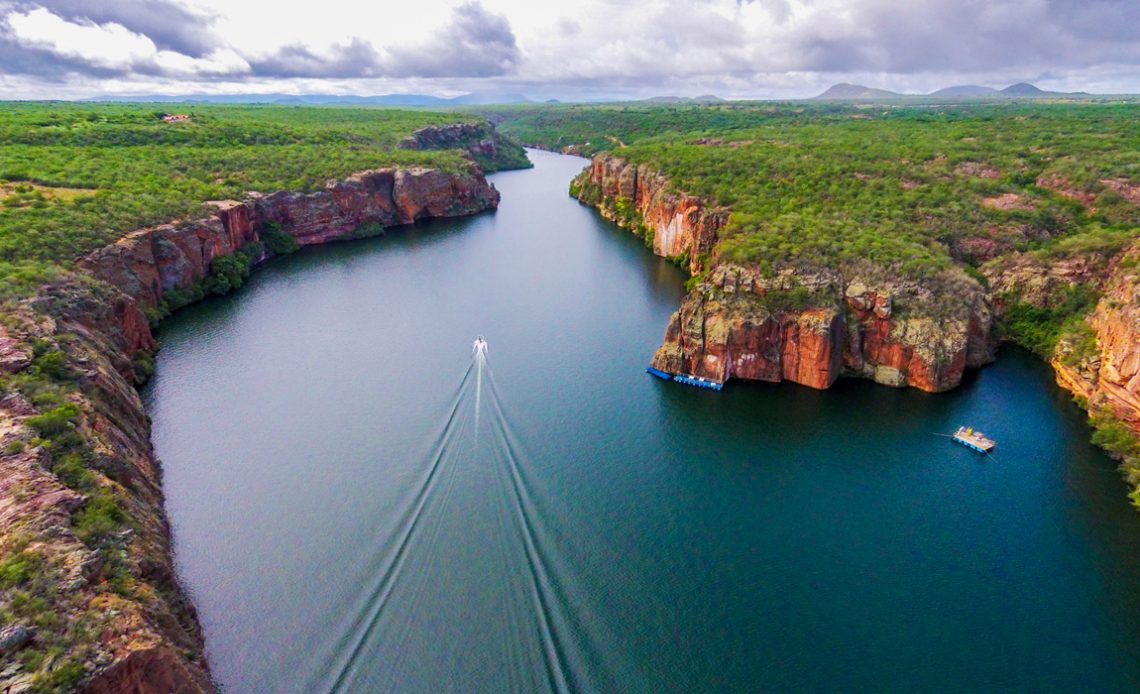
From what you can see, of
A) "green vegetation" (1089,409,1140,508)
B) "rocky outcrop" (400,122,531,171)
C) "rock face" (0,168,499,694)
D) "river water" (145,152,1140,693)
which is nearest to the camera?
"rock face" (0,168,499,694)

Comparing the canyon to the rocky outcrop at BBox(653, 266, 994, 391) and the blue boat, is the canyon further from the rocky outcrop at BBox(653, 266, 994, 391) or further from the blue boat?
the blue boat

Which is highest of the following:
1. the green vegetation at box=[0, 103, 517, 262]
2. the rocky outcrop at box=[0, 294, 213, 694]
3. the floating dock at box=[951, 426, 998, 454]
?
the green vegetation at box=[0, 103, 517, 262]

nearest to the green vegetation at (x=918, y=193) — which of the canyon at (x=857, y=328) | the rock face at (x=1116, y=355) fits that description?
the canyon at (x=857, y=328)

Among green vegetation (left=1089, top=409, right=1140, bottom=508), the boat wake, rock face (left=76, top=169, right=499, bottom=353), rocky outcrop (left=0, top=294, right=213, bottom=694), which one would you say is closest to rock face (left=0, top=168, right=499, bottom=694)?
rocky outcrop (left=0, top=294, right=213, bottom=694)

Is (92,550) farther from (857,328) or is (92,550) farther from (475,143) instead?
(475,143)

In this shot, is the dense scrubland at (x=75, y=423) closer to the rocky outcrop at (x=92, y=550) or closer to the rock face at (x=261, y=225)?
the rocky outcrop at (x=92, y=550)

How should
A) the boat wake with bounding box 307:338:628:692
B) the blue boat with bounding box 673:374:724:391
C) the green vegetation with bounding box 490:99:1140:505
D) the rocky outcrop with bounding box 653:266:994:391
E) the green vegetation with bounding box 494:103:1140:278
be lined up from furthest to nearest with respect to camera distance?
the green vegetation with bounding box 494:103:1140:278 → the green vegetation with bounding box 490:99:1140:505 → the blue boat with bounding box 673:374:724:391 → the rocky outcrop with bounding box 653:266:994:391 → the boat wake with bounding box 307:338:628:692
